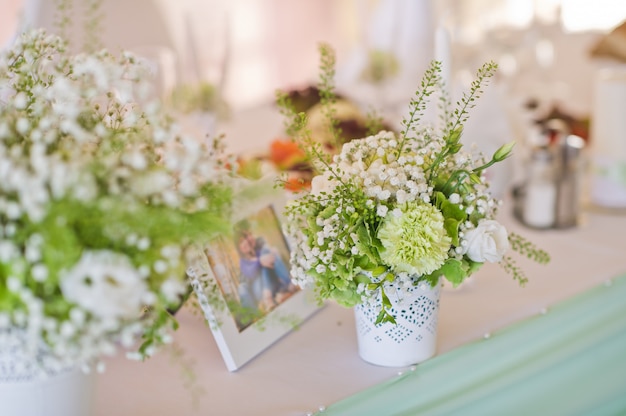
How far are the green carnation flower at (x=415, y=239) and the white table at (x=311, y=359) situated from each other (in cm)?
19

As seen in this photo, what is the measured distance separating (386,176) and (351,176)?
42 mm

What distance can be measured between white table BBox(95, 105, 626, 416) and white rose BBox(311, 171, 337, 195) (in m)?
0.25

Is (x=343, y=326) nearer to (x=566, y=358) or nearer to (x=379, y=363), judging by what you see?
(x=379, y=363)

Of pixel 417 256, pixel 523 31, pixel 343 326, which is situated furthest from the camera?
pixel 523 31

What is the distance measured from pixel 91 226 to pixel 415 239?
36 centimetres

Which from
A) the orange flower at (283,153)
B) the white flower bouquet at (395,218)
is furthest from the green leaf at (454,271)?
the orange flower at (283,153)

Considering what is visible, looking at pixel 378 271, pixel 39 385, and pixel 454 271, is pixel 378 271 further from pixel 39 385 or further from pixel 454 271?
pixel 39 385

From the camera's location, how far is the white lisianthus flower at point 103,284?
63 cm

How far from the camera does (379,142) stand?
0.94m

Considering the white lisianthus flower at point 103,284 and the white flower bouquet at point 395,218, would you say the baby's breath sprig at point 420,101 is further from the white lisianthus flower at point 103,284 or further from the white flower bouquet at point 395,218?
the white lisianthus flower at point 103,284

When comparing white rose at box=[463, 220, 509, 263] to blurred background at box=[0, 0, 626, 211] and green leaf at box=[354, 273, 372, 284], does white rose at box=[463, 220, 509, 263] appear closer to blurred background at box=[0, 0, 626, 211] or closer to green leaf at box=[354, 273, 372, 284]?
green leaf at box=[354, 273, 372, 284]

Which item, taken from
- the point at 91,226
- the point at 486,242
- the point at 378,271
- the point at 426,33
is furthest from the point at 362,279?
the point at 426,33

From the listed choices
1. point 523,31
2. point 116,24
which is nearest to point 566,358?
point 523,31

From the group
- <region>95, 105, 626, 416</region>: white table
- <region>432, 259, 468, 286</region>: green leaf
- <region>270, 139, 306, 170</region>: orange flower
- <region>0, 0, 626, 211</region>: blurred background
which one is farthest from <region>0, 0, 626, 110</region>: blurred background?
<region>432, 259, 468, 286</region>: green leaf
